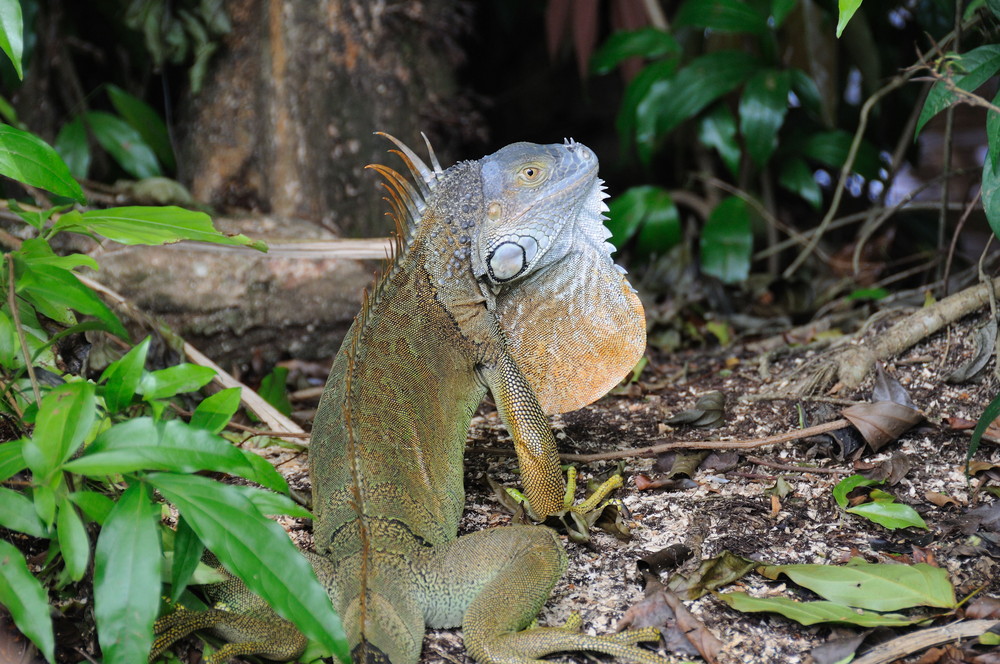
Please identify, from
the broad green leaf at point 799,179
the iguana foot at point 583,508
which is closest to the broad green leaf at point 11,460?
the iguana foot at point 583,508

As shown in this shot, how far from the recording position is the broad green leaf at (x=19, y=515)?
204 centimetres

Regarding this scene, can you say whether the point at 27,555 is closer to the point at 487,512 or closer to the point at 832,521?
the point at 487,512

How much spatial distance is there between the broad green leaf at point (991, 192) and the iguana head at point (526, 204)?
1.32 meters

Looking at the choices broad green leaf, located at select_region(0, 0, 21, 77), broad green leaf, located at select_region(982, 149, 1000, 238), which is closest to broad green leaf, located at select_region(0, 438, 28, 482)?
broad green leaf, located at select_region(0, 0, 21, 77)

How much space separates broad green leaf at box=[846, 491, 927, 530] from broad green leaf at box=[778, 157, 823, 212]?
10.8 ft

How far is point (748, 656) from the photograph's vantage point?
238 cm

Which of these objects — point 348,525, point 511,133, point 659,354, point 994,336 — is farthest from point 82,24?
point 994,336

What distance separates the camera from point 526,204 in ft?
10.3

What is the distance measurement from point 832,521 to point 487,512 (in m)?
1.21

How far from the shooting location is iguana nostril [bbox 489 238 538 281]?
10.4ft

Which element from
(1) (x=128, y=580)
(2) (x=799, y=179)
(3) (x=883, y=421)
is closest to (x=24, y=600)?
(1) (x=128, y=580)

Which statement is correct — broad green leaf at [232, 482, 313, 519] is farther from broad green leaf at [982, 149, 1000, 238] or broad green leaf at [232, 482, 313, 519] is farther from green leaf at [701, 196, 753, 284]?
green leaf at [701, 196, 753, 284]

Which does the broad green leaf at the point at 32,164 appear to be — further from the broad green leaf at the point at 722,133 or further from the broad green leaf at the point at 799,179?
the broad green leaf at the point at 799,179

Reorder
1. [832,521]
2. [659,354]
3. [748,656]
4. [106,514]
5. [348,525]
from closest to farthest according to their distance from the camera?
[106,514] < [748,656] < [348,525] < [832,521] < [659,354]
